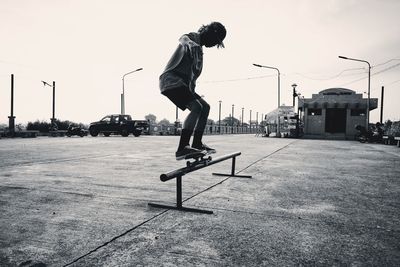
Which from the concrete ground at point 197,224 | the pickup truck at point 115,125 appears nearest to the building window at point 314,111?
the pickup truck at point 115,125

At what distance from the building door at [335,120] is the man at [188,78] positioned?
3150 cm

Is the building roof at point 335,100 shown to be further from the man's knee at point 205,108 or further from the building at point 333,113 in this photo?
the man's knee at point 205,108

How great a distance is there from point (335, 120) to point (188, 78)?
32.5 meters

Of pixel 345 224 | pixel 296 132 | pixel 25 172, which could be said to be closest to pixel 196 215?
pixel 345 224

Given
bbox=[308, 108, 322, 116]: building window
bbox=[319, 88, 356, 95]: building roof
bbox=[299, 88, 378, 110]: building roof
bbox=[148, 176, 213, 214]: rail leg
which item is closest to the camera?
bbox=[148, 176, 213, 214]: rail leg

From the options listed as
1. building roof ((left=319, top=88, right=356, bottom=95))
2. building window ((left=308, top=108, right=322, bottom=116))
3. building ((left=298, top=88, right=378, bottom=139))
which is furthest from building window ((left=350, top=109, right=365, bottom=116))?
building window ((left=308, top=108, right=322, bottom=116))

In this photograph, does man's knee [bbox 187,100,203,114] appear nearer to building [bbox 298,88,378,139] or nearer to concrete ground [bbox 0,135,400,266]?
concrete ground [bbox 0,135,400,266]

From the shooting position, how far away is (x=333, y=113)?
31953 mm

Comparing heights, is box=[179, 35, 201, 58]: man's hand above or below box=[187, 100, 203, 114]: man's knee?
above

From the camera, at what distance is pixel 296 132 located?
1145 inches

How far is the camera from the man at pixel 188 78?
10.7 feet

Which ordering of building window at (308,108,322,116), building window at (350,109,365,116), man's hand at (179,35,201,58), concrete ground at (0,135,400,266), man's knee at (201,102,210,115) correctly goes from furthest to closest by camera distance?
1. building window at (308,108,322,116)
2. building window at (350,109,365,116)
3. man's knee at (201,102,210,115)
4. man's hand at (179,35,201,58)
5. concrete ground at (0,135,400,266)

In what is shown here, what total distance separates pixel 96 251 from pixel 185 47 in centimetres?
224

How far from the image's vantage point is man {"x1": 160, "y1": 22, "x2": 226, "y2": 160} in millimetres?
3262
